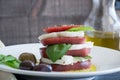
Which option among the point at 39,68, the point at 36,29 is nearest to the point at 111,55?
the point at 39,68

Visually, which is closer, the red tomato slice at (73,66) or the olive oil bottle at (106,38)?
the red tomato slice at (73,66)

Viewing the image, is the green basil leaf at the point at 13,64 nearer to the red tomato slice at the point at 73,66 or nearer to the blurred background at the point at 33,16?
the red tomato slice at the point at 73,66

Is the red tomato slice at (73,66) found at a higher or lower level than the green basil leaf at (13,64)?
lower

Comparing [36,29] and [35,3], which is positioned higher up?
[35,3]

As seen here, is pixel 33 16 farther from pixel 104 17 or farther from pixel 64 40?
pixel 64 40

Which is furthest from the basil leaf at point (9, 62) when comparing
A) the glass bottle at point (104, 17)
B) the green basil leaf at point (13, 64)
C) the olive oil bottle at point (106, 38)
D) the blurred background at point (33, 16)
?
the blurred background at point (33, 16)

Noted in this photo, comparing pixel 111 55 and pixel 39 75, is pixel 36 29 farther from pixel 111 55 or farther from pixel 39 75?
pixel 39 75
